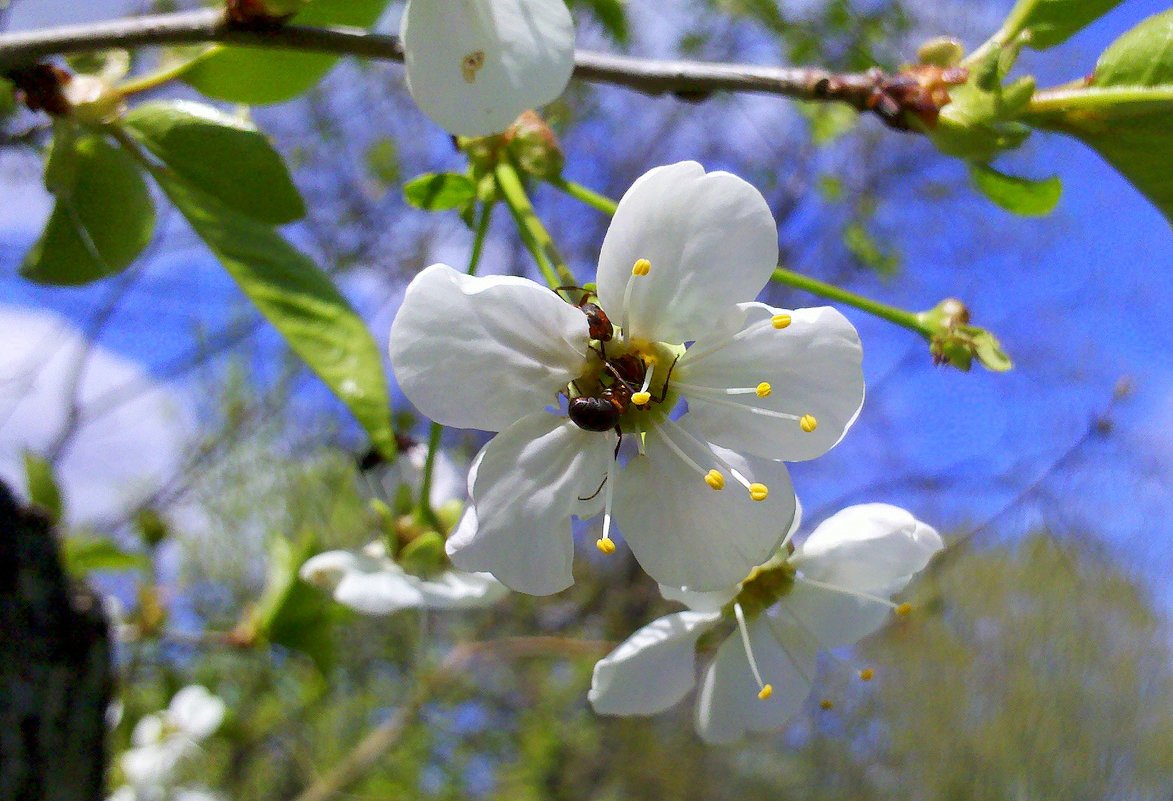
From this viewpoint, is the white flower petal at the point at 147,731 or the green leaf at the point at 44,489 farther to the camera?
the white flower petal at the point at 147,731

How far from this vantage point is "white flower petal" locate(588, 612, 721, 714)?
647mm

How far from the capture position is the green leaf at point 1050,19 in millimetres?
507

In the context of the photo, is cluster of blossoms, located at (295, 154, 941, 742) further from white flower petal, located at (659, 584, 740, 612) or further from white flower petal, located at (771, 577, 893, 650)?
white flower petal, located at (771, 577, 893, 650)

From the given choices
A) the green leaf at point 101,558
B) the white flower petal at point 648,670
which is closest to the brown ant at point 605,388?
the white flower petal at point 648,670

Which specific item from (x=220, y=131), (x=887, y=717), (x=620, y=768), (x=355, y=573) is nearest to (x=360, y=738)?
(x=620, y=768)

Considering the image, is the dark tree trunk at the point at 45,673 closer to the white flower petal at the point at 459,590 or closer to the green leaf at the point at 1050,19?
the white flower petal at the point at 459,590

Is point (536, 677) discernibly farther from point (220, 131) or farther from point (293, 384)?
point (220, 131)

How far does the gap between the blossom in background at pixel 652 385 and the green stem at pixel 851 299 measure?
8 centimetres

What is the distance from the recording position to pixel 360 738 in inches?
130

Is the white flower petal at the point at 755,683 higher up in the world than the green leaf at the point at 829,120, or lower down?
higher up

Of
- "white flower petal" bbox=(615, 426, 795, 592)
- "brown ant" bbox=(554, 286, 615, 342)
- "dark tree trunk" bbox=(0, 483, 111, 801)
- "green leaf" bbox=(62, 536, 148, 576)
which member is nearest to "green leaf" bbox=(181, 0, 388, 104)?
"brown ant" bbox=(554, 286, 615, 342)

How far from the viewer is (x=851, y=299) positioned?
1.80 feet

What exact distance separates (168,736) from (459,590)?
5.19 ft

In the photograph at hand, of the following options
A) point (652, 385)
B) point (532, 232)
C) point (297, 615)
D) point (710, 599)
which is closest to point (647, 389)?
point (652, 385)
